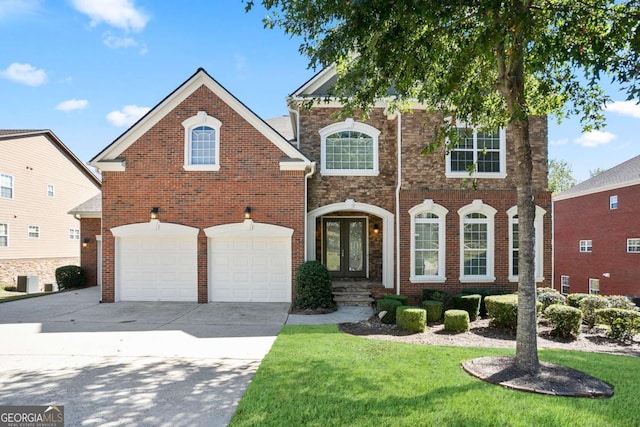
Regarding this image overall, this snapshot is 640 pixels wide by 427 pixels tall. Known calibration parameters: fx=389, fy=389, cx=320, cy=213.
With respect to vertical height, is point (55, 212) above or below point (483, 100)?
below

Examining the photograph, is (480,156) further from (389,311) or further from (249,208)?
(249,208)

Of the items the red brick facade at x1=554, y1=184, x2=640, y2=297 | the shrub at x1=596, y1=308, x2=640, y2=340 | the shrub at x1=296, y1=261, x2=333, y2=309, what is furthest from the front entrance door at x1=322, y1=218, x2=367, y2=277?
the red brick facade at x1=554, y1=184, x2=640, y2=297

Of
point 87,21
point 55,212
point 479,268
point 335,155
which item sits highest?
point 87,21

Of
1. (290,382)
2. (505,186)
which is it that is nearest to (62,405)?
(290,382)

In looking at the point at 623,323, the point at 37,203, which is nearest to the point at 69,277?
the point at 37,203

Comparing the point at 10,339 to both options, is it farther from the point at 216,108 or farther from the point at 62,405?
the point at 216,108

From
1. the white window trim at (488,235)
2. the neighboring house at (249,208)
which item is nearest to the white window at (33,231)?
the neighboring house at (249,208)

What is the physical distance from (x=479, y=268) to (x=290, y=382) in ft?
29.2

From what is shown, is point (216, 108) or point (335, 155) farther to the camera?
point (335, 155)

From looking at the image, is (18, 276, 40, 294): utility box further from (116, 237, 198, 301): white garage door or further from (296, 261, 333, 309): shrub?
(296, 261, 333, 309): shrub

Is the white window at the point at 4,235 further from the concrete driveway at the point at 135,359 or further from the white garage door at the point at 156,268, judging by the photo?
the white garage door at the point at 156,268

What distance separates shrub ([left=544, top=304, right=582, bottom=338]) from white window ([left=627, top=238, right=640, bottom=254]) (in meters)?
16.4

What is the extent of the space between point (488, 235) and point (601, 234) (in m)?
16.2

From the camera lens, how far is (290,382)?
18.1ft
